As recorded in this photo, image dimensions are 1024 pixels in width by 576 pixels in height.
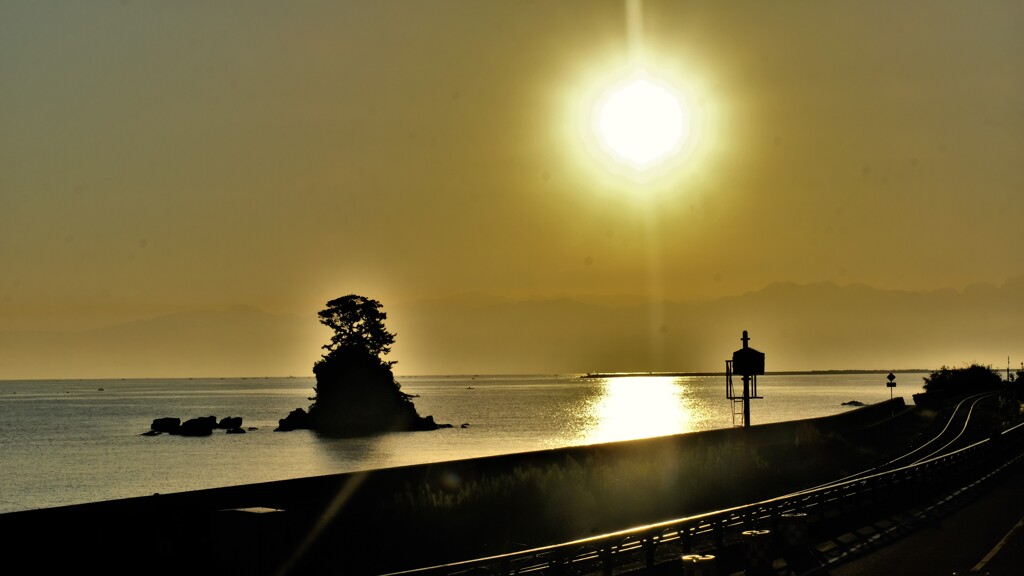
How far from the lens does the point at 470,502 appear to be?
24.6 m

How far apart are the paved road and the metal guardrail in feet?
4.63

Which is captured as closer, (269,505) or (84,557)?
(84,557)

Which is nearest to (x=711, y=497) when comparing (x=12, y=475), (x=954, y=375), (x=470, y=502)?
(x=470, y=502)

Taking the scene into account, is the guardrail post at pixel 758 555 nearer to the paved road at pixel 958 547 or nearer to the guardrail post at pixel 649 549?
the paved road at pixel 958 547

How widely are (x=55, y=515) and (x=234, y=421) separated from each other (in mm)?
152061

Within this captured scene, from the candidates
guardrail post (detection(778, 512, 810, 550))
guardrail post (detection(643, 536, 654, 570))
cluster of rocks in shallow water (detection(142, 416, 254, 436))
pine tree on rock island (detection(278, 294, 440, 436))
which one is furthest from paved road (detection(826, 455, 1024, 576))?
cluster of rocks in shallow water (detection(142, 416, 254, 436))

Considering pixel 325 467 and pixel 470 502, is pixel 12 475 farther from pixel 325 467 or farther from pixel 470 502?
pixel 470 502

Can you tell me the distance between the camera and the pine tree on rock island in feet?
430

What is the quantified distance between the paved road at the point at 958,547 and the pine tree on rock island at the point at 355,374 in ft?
345

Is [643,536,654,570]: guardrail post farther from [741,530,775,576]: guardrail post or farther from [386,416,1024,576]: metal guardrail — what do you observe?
[741,530,775,576]: guardrail post

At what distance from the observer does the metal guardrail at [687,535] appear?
16078 mm

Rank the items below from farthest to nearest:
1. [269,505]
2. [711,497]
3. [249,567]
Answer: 1. [711,497]
2. [269,505]
3. [249,567]

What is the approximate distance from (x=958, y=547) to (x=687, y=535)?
22.4ft

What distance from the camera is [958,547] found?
73.4ft
